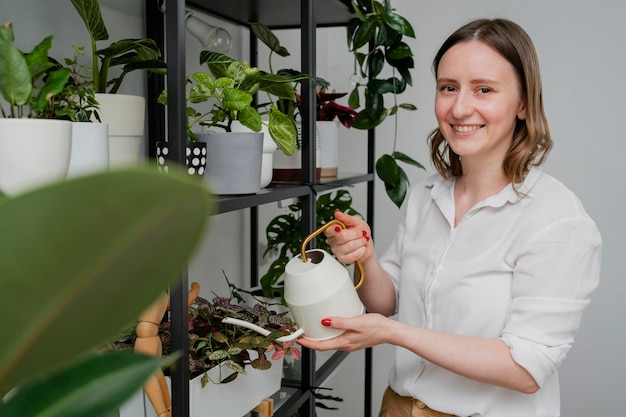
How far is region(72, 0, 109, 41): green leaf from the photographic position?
976 millimetres

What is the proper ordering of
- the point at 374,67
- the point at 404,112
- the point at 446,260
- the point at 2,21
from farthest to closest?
1. the point at 404,112
2. the point at 374,67
3. the point at 446,260
4. the point at 2,21

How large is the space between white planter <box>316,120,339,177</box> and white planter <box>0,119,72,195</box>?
1083mm

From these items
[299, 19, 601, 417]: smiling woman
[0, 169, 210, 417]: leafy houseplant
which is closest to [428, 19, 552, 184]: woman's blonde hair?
[299, 19, 601, 417]: smiling woman

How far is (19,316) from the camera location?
18 centimetres

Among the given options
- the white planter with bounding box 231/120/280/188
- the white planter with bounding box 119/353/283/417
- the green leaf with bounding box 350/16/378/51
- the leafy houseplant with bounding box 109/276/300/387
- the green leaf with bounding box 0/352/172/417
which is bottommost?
the white planter with bounding box 119/353/283/417

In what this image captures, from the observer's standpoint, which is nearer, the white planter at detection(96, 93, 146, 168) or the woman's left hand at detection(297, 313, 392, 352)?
the white planter at detection(96, 93, 146, 168)

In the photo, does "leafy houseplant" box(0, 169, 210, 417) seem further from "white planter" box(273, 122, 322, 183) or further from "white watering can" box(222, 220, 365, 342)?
"white planter" box(273, 122, 322, 183)

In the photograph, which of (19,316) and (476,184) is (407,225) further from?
(19,316)

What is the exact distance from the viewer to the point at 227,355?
3.67ft

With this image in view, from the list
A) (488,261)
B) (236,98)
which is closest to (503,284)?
(488,261)

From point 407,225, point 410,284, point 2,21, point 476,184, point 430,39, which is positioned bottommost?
point 410,284

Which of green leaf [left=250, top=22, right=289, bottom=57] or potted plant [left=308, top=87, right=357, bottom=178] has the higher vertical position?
green leaf [left=250, top=22, right=289, bottom=57]

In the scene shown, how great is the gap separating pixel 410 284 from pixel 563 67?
1383 millimetres

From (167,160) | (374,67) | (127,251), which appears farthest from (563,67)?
(127,251)
